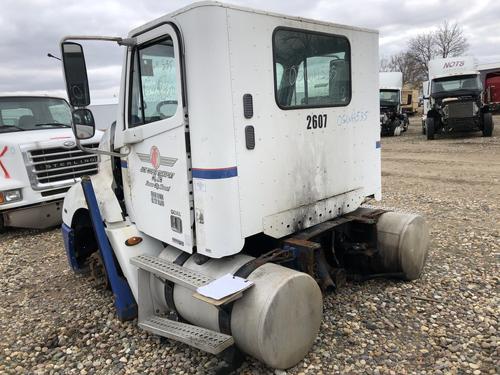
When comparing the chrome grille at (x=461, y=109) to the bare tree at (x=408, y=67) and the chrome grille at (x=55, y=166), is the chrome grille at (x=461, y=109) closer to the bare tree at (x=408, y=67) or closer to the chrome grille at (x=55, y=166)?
the chrome grille at (x=55, y=166)

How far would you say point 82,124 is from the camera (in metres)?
3.33

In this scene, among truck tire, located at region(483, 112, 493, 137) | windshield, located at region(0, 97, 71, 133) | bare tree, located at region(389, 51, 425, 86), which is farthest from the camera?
bare tree, located at region(389, 51, 425, 86)

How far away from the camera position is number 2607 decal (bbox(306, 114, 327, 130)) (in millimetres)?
3627

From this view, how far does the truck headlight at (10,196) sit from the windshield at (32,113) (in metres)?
→ 1.27

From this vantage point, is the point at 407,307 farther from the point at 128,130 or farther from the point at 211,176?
the point at 128,130

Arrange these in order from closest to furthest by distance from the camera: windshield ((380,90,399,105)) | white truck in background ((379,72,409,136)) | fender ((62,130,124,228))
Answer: fender ((62,130,124,228))
white truck in background ((379,72,409,136))
windshield ((380,90,399,105))

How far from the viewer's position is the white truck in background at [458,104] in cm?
1655

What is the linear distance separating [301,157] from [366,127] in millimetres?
970

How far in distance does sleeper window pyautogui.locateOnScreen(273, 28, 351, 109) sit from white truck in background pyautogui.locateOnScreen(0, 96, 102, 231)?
16.9 ft

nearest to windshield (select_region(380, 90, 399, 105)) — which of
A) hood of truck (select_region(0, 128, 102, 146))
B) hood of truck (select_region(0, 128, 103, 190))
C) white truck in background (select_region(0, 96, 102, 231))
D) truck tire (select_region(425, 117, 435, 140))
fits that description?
truck tire (select_region(425, 117, 435, 140))

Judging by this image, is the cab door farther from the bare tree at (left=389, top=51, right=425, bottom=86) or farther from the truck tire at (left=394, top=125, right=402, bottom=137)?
the bare tree at (left=389, top=51, right=425, bottom=86)

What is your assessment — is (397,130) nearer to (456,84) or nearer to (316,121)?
(456,84)

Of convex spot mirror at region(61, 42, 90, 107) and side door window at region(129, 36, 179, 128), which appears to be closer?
convex spot mirror at region(61, 42, 90, 107)

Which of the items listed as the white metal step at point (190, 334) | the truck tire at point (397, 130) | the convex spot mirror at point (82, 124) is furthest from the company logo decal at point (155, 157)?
the truck tire at point (397, 130)
